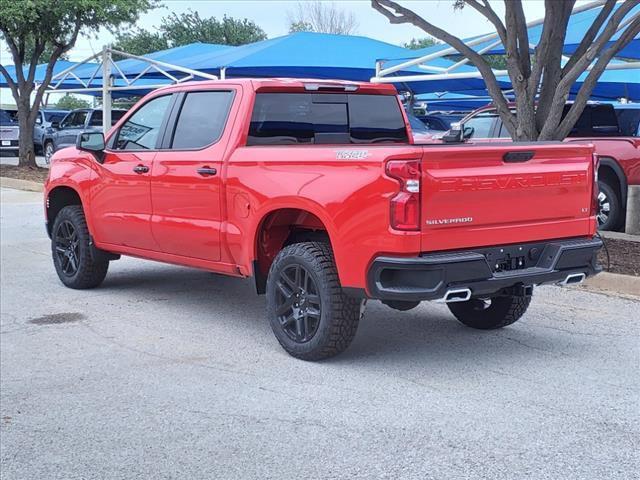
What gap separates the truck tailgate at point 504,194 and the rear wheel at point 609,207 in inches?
221

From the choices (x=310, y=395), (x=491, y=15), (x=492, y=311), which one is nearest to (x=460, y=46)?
(x=491, y=15)

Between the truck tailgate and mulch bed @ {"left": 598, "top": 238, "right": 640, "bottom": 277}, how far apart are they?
2.88 meters

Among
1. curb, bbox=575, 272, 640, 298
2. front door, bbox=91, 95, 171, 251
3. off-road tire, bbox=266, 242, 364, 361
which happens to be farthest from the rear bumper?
front door, bbox=91, 95, 171, 251

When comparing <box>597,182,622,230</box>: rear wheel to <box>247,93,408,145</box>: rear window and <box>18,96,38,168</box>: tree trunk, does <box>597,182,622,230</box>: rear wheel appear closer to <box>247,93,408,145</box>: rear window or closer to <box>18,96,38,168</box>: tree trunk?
<box>247,93,408,145</box>: rear window

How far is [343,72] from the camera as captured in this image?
18625 mm

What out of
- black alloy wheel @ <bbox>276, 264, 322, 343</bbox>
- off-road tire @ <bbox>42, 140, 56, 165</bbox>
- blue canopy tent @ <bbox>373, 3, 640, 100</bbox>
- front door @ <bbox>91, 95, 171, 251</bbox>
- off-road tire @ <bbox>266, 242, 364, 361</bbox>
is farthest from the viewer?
off-road tire @ <bbox>42, 140, 56, 165</bbox>

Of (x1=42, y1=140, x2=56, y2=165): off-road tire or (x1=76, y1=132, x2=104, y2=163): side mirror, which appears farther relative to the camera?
(x1=42, y1=140, x2=56, y2=165): off-road tire

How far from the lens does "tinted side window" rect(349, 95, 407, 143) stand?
6.95 metres

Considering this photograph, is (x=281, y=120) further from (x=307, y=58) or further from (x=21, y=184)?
(x=21, y=184)

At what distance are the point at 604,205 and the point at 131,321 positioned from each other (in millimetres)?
6977

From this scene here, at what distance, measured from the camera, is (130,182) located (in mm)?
7383

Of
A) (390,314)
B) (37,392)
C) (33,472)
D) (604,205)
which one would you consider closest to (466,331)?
(390,314)

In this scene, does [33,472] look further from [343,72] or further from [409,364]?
[343,72]

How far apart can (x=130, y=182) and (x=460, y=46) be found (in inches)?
191
